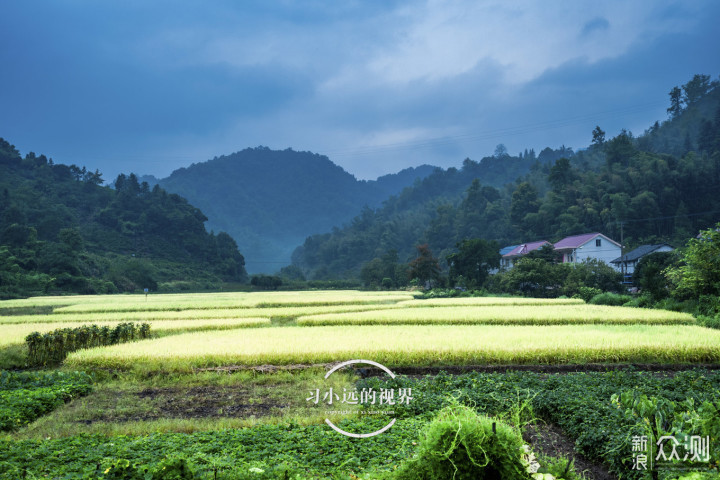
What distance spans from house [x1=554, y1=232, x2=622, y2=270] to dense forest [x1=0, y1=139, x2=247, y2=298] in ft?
159

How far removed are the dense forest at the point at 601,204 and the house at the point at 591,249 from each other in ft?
10.5

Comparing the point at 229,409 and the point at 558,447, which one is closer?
the point at 558,447

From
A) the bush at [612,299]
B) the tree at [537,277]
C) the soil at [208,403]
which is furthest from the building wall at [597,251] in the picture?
the soil at [208,403]

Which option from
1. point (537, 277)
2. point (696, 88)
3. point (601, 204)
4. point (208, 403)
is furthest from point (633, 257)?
point (696, 88)

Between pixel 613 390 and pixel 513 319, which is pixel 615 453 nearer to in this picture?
pixel 613 390

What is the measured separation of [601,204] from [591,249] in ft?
47.1

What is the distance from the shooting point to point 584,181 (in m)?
71.2

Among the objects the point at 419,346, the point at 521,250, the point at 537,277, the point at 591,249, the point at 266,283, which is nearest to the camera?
the point at 419,346

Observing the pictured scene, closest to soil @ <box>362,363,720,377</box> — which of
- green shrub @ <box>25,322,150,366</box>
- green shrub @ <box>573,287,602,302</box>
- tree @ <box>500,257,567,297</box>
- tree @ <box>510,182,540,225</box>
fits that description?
green shrub @ <box>25,322,150,366</box>

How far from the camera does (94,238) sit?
7138cm

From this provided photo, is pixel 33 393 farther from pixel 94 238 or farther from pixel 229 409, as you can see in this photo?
pixel 94 238

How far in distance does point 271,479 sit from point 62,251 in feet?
189

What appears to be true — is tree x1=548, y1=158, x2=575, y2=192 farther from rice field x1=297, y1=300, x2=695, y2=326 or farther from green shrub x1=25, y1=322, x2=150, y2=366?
green shrub x1=25, y1=322, x2=150, y2=366

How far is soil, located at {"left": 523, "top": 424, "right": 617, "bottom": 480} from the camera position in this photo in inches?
204
